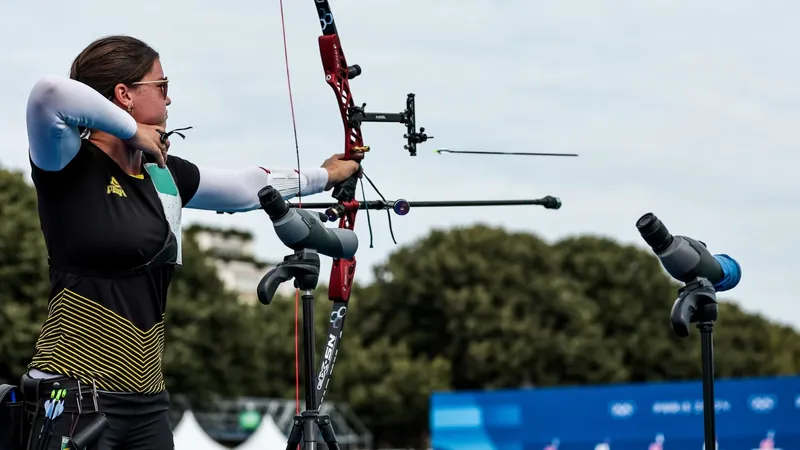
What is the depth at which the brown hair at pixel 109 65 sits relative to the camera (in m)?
4.02

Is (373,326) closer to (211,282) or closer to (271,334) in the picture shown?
(271,334)

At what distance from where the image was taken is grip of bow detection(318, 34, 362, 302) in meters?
5.53

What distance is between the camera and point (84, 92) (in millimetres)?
3680

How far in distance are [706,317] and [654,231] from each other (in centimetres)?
45

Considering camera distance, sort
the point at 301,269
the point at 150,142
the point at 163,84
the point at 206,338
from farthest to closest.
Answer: the point at 206,338
the point at 301,269
the point at 163,84
the point at 150,142

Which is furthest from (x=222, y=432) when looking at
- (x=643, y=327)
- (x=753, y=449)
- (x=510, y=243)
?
(x=753, y=449)

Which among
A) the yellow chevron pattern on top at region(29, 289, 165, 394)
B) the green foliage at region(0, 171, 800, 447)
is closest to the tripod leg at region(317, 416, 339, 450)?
the yellow chevron pattern on top at region(29, 289, 165, 394)

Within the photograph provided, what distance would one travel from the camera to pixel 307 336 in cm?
429

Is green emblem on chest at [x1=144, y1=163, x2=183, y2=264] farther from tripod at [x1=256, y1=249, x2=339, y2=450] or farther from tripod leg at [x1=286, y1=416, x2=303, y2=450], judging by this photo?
tripod leg at [x1=286, y1=416, x2=303, y2=450]

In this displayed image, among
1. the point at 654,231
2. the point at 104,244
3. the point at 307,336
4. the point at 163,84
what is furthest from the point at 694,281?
the point at 104,244

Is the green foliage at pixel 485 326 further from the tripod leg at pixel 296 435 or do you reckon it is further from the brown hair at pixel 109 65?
the brown hair at pixel 109 65

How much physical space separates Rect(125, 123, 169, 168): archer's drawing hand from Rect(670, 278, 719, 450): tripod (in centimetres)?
197

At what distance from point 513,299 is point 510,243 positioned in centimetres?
333

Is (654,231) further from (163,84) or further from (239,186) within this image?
(163,84)
